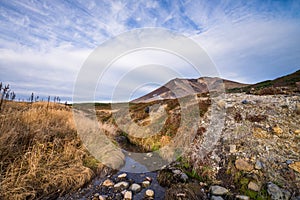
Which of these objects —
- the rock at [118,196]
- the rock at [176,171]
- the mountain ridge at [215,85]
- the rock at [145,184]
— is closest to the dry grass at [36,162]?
the rock at [118,196]

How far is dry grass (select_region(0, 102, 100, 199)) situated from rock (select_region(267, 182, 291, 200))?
4.10 metres

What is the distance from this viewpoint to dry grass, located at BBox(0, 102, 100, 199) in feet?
10.8

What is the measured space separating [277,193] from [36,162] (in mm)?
5152

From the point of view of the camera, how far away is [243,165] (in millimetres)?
4324

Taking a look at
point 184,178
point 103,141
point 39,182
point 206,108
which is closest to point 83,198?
point 39,182

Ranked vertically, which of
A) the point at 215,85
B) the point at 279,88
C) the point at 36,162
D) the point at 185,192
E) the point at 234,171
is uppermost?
the point at 215,85

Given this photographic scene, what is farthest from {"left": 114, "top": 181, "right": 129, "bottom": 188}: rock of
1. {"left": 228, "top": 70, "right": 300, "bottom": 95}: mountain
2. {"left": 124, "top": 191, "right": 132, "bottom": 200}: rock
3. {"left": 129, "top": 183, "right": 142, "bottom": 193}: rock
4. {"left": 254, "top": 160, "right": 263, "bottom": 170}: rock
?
{"left": 228, "top": 70, "right": 300, "bottom": 95}: mountain

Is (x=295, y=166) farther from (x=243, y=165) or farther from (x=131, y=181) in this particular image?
(x=131, y=181)

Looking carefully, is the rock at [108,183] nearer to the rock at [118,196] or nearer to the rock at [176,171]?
the rock at [118,196]

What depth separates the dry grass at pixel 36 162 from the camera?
330 centimetres

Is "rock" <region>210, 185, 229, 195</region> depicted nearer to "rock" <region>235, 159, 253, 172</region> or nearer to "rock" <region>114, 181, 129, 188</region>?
"rock" <region>235, 159, 253, 172</region>

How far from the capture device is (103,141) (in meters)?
7.10

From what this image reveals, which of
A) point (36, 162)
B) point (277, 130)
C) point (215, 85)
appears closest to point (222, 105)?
point (277, 130)

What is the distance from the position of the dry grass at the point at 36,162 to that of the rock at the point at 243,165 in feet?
12.5
